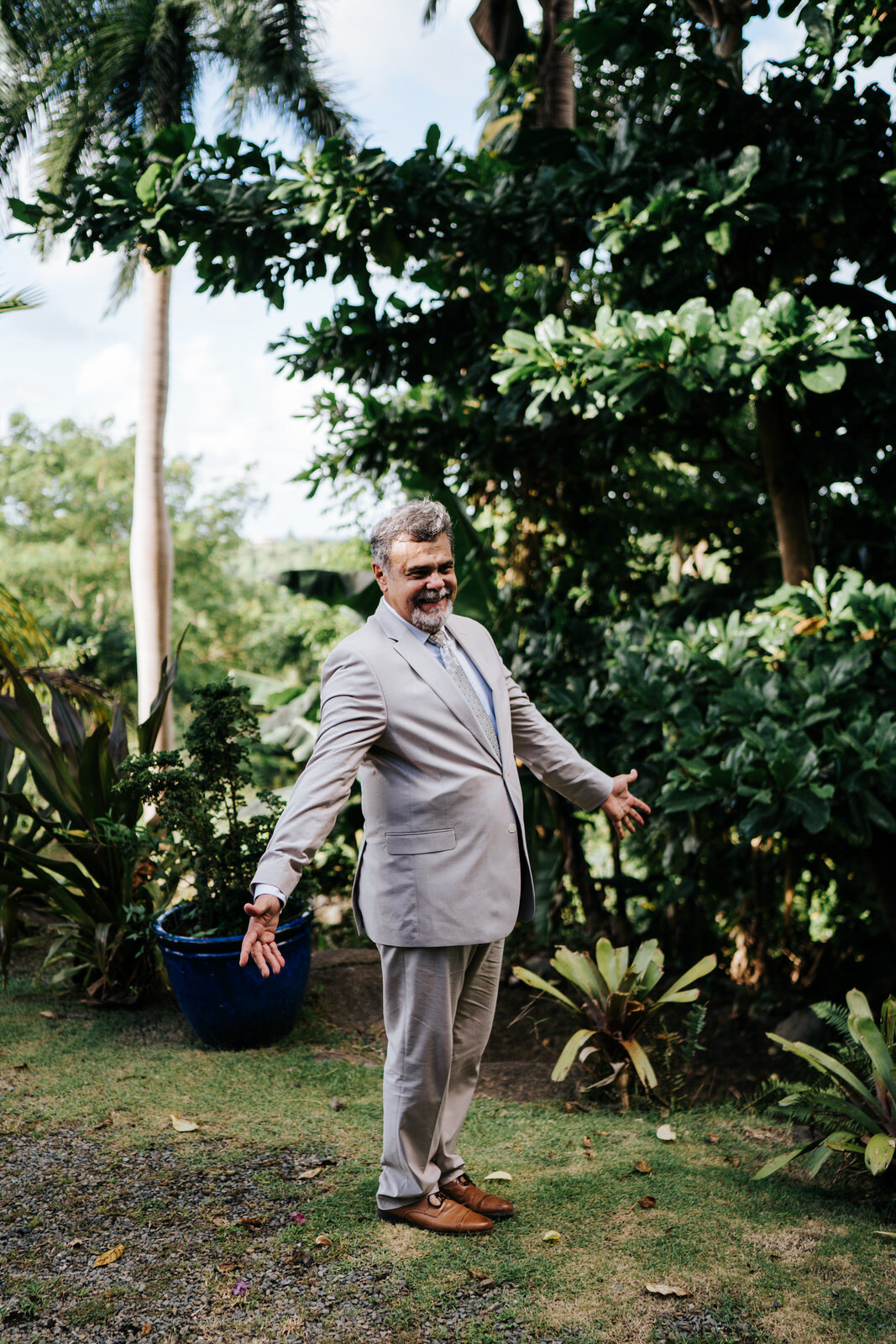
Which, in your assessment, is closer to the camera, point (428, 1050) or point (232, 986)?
point (428, 1050)

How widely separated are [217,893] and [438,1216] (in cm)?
187

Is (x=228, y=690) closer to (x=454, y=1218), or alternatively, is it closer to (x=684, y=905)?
(x=454, y=1218)

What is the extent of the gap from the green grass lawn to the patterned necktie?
1319mm

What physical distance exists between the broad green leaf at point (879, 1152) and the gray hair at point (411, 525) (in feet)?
6.93

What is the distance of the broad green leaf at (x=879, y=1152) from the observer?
2.64 m

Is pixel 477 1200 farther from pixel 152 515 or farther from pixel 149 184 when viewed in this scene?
pixel 152 515

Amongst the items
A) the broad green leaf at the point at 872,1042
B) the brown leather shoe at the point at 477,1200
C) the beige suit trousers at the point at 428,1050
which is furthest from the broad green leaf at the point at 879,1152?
the beige suit trousers at the point at 428,1050

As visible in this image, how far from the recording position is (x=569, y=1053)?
11.5 feet

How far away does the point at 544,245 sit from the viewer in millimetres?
4395

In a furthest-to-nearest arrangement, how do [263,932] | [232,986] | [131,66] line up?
1. [131,66]
2. [232,986]
3. [263,932]

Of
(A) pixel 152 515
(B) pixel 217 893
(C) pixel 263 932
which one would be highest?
(A) pixel 152 515

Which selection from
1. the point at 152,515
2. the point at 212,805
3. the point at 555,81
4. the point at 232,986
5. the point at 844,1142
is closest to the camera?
the point at 844,1142

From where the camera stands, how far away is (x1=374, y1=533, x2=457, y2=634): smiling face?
2.51 metres

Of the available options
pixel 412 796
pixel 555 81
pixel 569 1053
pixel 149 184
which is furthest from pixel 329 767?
pixel 555 81
